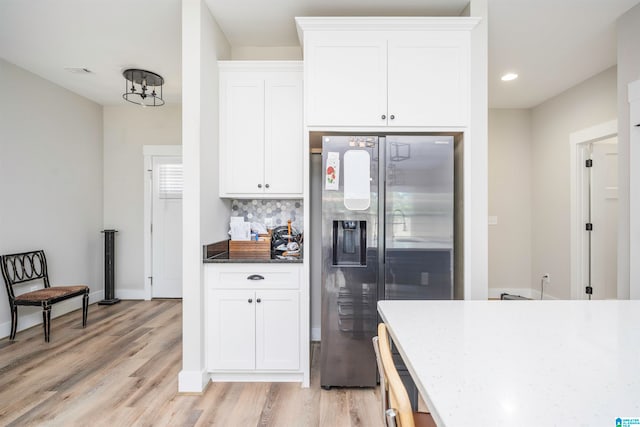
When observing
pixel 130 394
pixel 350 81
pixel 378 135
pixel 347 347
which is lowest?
pixel 130 394

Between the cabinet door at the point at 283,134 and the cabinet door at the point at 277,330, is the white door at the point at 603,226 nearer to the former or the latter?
the cabinet door at the point at 283,134

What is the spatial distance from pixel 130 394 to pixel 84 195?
3.08 meters

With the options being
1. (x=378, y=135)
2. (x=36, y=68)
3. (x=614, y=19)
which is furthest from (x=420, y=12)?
(x=36, y=68)

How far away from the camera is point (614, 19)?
2.62 m

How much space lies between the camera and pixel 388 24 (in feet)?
7.48

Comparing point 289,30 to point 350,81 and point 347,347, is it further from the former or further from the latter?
point 347,347

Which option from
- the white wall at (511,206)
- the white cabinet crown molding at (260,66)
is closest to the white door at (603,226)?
the white wall at (511,206)

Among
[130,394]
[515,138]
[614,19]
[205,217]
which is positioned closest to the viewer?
[130,394]

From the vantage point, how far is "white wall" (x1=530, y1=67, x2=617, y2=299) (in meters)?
3.62

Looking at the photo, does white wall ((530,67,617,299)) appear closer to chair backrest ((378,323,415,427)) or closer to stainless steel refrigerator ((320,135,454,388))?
stainless steel refrigerator ((320,135,454,388))

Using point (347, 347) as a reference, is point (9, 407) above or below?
below

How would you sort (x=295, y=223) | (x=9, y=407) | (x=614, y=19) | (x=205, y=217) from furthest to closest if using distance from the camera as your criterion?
(x=295, y=223) → (x=614, y=19) → (x=205, y=217) → (x=9, y=407)

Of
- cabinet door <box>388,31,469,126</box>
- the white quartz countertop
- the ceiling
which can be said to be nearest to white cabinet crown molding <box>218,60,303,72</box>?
the ceiling

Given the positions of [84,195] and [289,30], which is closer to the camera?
[289,30]
